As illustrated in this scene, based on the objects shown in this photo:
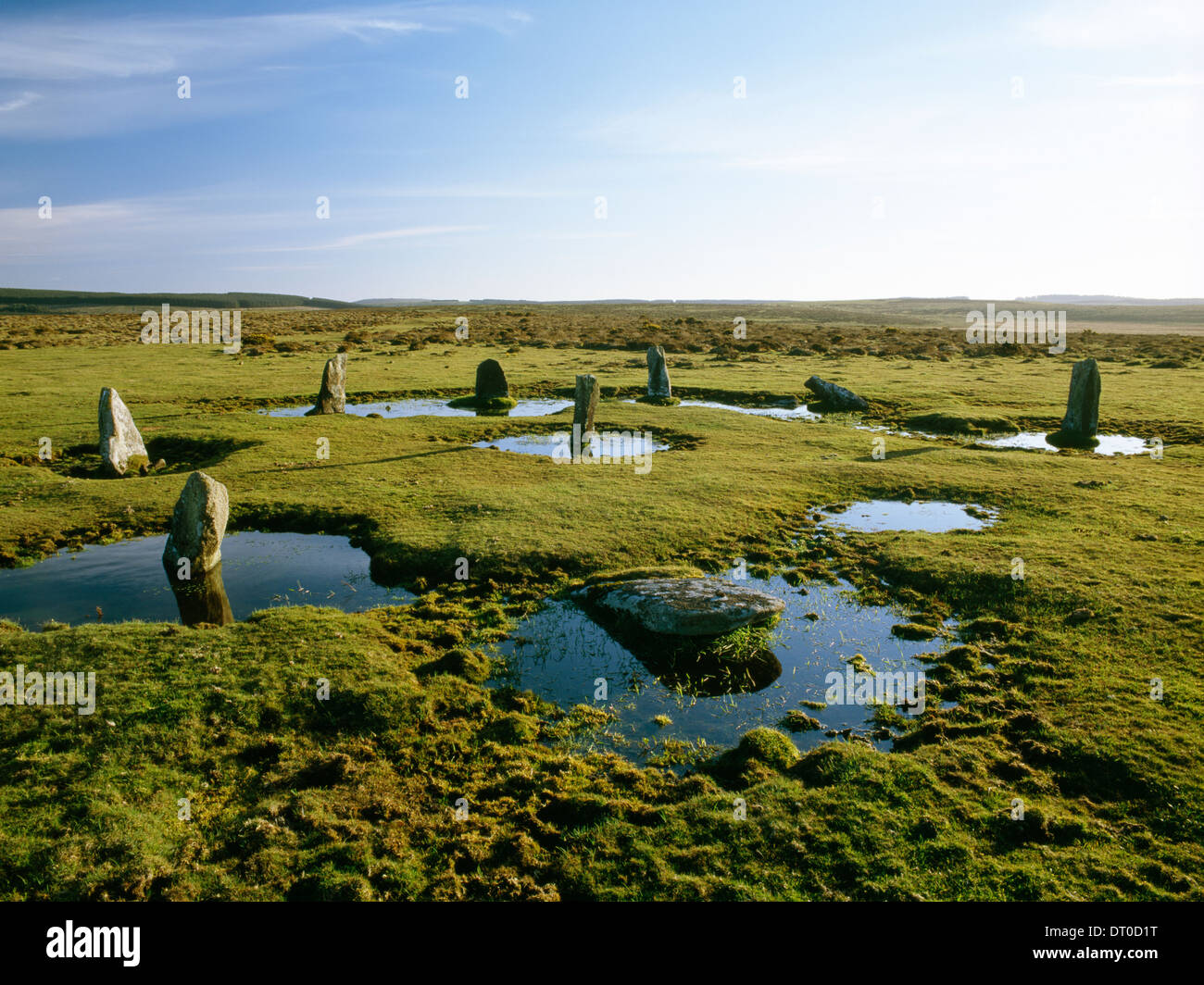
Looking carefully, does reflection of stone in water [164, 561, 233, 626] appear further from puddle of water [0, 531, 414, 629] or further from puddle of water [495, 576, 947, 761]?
puddle of water [495, 576, 947, 761]

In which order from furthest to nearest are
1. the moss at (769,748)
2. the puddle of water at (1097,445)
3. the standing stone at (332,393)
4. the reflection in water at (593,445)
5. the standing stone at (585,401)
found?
1. the standing stone at (332,393)
2. the standing stone at (585,401)
3. the puddle of water at (1097,445)
4. the reflection in water at (593,445)
5. the moss at (769,748)

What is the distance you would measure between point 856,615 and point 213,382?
34.2 meters

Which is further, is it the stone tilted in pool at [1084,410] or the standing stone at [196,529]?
the stone tilted in pool at [1084,410]

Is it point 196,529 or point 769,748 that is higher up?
point 196,529

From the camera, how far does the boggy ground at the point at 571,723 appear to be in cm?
666

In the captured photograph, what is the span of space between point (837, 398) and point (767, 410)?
3151 mm

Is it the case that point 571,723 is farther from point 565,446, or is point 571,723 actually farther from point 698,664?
point 565,446

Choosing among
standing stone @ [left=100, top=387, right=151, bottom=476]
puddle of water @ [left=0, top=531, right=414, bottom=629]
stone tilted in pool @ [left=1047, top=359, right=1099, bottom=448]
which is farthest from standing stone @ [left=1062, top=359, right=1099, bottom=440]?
standing stone @ [left=100, top=387, right=151, bottom=476]

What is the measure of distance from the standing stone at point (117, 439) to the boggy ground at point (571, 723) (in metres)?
1.29

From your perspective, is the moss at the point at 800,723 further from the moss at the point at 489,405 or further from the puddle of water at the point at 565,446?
the moss at the point at 489,405

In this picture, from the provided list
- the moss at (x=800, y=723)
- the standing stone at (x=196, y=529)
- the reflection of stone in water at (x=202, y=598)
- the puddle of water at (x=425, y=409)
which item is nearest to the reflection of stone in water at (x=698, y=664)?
the moss at (x=800, y=723)

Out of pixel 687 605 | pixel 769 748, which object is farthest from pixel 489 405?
pixel 769 748

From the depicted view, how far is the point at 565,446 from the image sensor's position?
24469 millimetres
